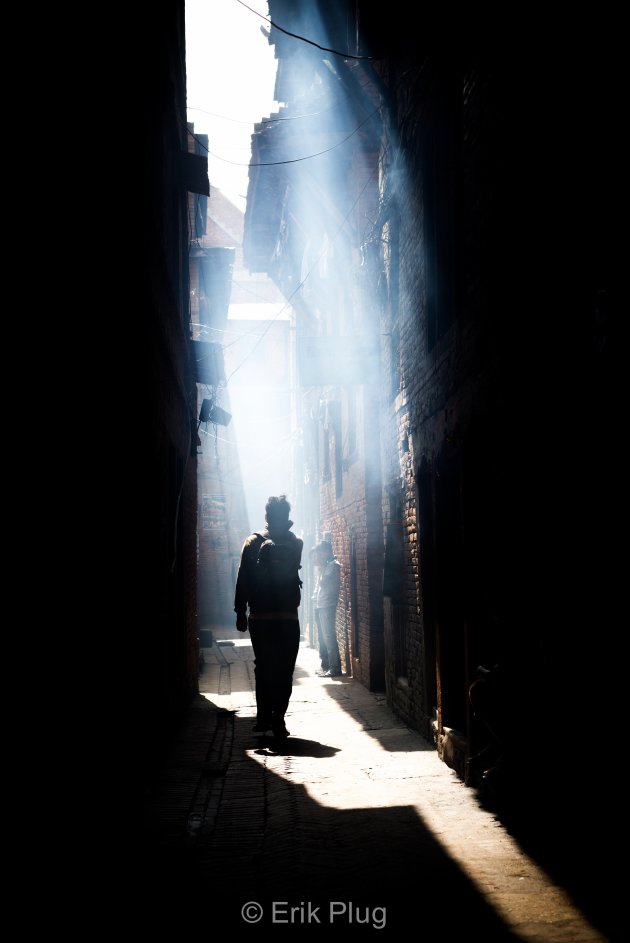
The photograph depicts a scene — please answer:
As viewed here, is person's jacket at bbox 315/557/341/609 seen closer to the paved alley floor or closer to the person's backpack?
the person's backpack

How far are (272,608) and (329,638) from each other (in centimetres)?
669

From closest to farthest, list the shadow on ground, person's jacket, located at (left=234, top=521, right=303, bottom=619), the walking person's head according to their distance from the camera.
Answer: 1. the shadow on ground
2. person's jacket, located at (left=234, top=521, right=303, bottom=619)
3. the walking person's head

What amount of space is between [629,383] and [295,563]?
15.2 ft

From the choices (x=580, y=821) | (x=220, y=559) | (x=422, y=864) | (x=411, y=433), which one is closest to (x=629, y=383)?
(x=580, y=821)

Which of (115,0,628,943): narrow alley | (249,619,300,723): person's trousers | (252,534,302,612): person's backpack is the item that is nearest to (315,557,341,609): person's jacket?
(115,0,628,943): narrow alley

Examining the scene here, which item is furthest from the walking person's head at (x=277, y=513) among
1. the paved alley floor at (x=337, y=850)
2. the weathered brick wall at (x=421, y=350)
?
the paved alley floor at (x=337, y=850)

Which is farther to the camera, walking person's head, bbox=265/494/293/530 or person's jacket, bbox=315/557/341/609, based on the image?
person's jacket, bbox=315/557/341/609

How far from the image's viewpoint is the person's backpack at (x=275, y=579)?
7266 mm

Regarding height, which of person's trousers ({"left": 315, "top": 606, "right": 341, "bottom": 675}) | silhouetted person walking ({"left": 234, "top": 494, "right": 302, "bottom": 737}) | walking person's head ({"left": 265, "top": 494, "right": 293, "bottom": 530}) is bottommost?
person's trousers ({"left": 315, "top": 606, "right": 341, "bottom": 675})

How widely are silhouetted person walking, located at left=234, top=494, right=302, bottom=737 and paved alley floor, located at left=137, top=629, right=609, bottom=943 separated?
0.33m

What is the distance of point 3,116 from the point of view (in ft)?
8.39

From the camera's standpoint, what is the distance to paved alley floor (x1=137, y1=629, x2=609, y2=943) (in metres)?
3.13

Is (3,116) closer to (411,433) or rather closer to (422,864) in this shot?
(422,864)

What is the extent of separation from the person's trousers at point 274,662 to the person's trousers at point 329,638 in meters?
6.43
